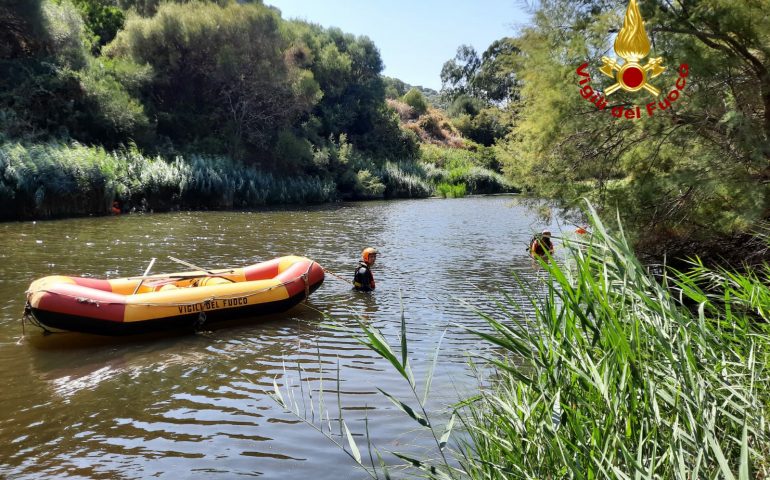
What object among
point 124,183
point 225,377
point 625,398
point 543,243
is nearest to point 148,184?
point 124,183

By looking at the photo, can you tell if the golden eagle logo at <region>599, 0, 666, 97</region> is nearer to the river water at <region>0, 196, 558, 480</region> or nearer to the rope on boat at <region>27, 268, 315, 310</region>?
the river water at <region>0, 196, 558, 480</region>

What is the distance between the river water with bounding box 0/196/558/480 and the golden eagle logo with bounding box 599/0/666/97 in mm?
3295

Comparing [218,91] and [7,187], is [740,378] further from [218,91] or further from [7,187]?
[218,91]

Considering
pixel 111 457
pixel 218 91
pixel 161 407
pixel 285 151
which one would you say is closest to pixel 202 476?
pixel 111 457

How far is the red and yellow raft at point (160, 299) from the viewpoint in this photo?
21.2 feet

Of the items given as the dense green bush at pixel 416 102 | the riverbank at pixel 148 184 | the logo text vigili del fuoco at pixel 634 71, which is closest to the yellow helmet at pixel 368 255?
A: the logo text vigili del fuoco at pixel 634 71

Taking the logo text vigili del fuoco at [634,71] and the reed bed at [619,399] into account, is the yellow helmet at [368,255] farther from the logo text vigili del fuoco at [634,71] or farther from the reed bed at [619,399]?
the reed bed at [619,399]

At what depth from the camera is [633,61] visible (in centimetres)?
753

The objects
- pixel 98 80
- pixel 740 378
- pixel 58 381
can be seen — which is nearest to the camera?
pixel 740 378

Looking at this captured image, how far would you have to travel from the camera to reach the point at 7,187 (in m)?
16.8

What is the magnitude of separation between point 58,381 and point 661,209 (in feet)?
23.6

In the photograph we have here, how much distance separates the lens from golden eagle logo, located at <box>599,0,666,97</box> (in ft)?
23.5

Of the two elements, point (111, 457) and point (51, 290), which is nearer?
point (111, 457)

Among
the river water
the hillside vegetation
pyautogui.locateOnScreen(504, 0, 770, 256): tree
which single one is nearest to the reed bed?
the river water
